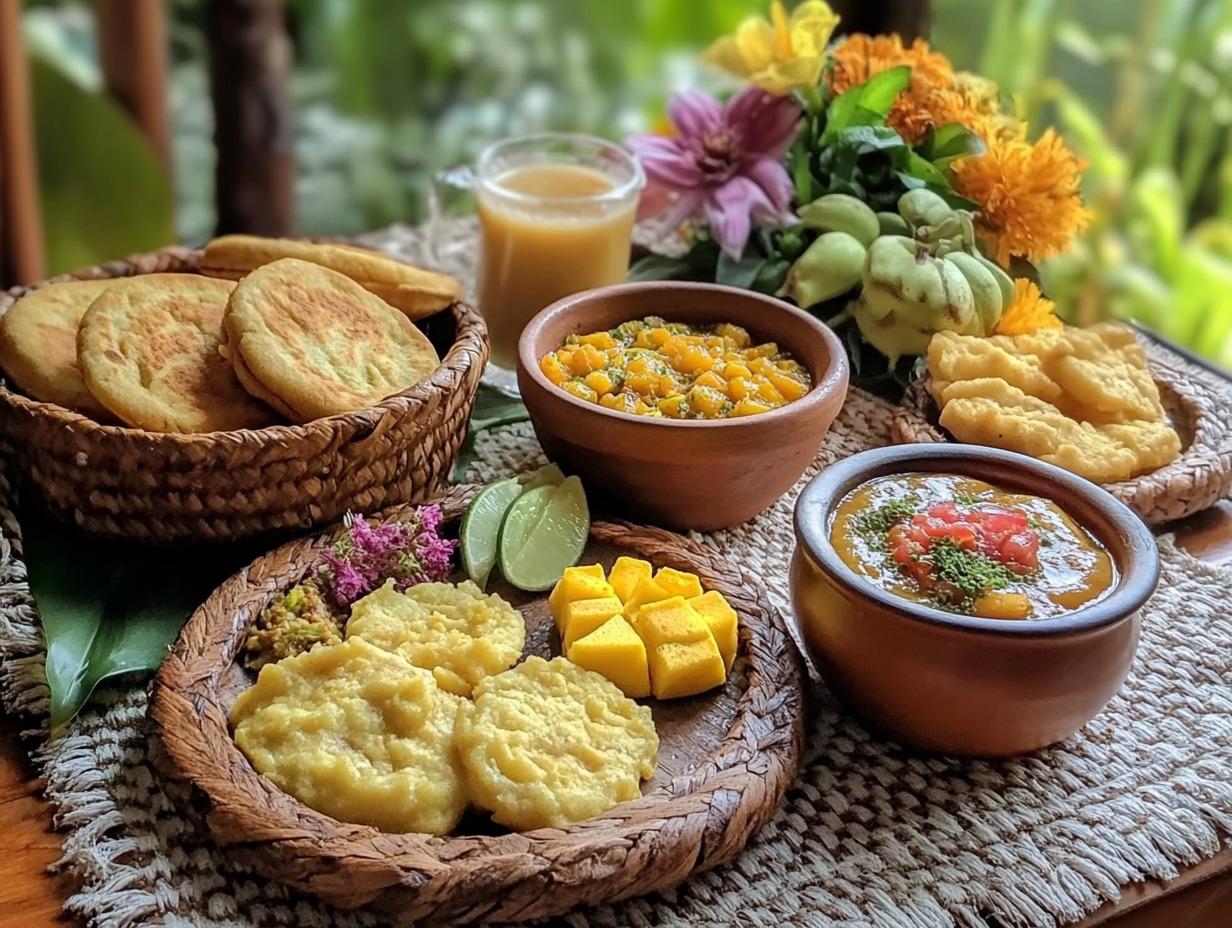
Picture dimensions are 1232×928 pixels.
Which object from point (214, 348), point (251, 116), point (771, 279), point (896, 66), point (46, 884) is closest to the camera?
point (46, 884)

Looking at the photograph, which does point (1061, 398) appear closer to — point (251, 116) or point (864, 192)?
point (864, 192)

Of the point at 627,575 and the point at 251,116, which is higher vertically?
the point at 627,575

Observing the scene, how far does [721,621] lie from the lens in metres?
1.34

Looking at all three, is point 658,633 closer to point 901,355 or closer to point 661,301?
point 661,301

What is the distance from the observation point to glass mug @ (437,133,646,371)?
203 centimetres

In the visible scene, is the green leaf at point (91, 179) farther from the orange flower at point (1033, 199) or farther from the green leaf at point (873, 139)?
the orange flower at point (1033, 199)

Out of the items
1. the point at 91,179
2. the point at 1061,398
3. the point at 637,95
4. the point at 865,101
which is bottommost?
the point at 91,179

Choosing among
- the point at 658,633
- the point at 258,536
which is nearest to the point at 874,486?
the point at 658,633

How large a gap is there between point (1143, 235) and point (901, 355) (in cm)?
187

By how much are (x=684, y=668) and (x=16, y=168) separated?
2.48 m

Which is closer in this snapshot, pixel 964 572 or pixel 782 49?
pixel 964 572

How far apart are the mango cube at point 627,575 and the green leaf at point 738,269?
78cm

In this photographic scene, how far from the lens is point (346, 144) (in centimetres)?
371

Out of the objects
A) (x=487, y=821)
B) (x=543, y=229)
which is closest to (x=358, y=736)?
(x=487, y=821)
